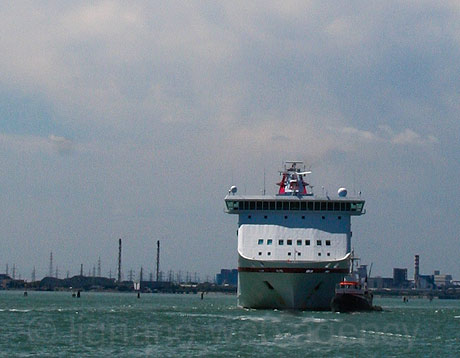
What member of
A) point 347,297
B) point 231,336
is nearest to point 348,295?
point 347,297

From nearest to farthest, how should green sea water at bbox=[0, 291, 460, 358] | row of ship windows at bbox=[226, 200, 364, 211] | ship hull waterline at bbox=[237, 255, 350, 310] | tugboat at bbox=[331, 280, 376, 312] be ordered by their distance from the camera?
green sea water at bbox=[0, 291, 460, 358]
ship hull waterline at bbox=[237, 255, 350, 310]
tugboat at bbox=[331, 280, 376, 312]
row of ship windows at bbox=[226, 200, 364, 211]

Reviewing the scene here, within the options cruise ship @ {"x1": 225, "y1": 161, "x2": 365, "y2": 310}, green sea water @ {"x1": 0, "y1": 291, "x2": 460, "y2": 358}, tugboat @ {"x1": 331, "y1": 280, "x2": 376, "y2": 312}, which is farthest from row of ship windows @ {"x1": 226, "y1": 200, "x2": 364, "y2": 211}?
green sea water @ {"x1": 0, "y1": 291, "x2": 460, "y2": 358}

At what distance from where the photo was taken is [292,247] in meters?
70.2

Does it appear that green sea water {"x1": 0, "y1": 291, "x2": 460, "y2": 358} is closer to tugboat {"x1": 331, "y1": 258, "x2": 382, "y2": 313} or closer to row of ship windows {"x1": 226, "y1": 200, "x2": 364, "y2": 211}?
tugboat {"x1": 331, "y1": 258, "x2": 382, "y2": 313}

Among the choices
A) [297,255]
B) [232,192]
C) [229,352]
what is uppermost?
[232,192]

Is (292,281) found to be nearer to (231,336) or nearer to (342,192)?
(342,192)

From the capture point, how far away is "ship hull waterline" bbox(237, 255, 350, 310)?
222 feet

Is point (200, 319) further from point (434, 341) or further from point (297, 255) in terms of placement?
point (434, 341)

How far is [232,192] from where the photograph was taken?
74625 millimetres

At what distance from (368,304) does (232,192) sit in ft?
46.9

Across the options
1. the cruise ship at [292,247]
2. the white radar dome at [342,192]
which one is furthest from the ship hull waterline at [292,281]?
the white radar dome at [342,192]

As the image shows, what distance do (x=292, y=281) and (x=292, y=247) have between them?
3.46 m

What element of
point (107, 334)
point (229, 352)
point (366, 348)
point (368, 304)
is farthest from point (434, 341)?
point (368, 304)

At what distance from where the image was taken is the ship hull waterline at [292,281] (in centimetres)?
6769
